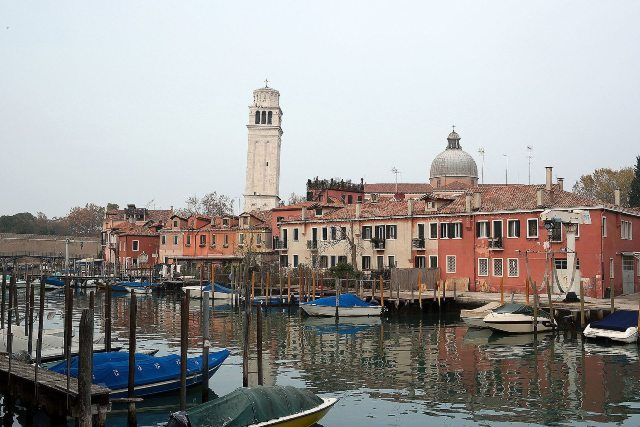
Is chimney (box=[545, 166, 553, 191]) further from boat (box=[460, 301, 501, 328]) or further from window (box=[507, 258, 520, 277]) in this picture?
boat (box=[460, 301, 501, 328])

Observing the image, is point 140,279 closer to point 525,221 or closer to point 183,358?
point 525,221

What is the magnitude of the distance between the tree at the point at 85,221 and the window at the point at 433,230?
8718cm

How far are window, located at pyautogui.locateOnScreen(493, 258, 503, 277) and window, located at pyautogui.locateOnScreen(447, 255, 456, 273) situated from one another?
3142mm

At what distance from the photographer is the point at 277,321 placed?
39.8 metres

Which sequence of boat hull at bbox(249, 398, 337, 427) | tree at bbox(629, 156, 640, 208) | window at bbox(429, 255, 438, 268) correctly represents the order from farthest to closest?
tree at bbox(629, 156, 640, 208), window at bbox(429, 255, 438, 268), boat hull at bbox(249, 398, 337, 427)

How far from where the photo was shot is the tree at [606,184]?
248 ft

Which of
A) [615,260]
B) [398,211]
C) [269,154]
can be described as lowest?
[615,260]

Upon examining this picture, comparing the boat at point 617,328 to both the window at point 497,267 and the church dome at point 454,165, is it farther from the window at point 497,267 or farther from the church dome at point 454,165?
the church dome at point 454,165

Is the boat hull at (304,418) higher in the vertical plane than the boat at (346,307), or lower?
lower

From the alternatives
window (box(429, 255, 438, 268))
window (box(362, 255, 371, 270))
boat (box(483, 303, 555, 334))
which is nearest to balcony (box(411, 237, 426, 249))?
window (box(429, 255, 438, 268))

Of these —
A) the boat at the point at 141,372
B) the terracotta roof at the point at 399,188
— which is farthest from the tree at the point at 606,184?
the boat at the point at 141,372

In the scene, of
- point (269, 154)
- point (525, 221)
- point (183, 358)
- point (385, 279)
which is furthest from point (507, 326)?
point (269, 154)

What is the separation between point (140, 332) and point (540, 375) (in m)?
19.6

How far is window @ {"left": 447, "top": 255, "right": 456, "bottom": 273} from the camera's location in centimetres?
4828
